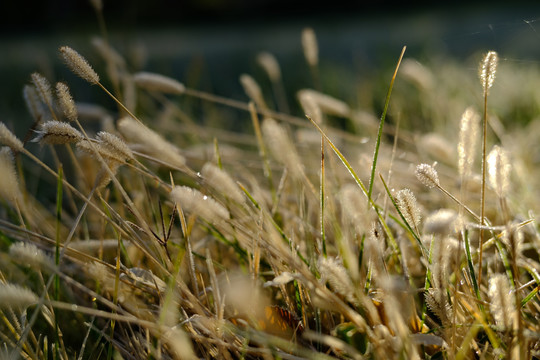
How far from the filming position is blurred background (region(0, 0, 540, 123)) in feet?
8.57

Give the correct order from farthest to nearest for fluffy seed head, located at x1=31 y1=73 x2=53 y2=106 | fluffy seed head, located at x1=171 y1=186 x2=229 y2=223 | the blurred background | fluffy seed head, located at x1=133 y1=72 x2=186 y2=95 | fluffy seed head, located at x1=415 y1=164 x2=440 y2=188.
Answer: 1. the blurred background
2. fluffy seed head, located at x1=133 y1=72 x2=186 y2=95
3. fluffy seed head, located at x1=31 y1=73 x2=53 y2=106
4. fluffy seed head, located at x1=415 y1=164 x2=440 y2=188
5. fluffy seed head, located at x1=171 y1=186 x2=229 y2=223

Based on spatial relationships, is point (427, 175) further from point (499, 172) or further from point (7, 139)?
point (7, 139)

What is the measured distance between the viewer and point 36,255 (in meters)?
0.53

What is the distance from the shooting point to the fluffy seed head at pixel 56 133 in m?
0.61

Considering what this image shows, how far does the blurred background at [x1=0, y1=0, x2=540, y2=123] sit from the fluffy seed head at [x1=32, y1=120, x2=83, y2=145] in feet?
0.50

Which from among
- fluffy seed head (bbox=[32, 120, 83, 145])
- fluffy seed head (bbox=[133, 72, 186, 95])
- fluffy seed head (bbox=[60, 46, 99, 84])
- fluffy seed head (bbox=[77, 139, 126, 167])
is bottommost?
fluffy seed head (bbox=[77, 139, 126, 167])

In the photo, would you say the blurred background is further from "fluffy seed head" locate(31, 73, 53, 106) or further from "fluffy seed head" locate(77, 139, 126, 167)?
"fluffy seed head" locate(77, 139, 126, 167)

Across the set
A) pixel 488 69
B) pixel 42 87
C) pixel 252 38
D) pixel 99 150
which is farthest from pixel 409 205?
pixel 252 38

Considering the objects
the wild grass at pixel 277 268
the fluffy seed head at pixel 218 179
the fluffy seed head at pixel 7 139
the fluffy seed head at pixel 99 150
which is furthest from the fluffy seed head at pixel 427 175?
the fluffy seed head at pixel 7 139

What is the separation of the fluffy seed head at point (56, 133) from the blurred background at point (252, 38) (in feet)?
0.50

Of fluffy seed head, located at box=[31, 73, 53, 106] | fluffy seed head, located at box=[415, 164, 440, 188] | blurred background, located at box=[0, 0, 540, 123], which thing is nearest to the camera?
fluffy seed head, located at box=[415, 164, 440, 188]

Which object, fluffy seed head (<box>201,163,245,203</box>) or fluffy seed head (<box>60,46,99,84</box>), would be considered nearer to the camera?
fluffy seed head (<box>201,163,245,203</box>)

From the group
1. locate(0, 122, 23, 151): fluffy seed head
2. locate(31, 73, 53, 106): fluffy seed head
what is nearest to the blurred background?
locate(31, 73, 53, 106): fluffy seed head

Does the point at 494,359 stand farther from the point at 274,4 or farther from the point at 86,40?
the point at 274,4
